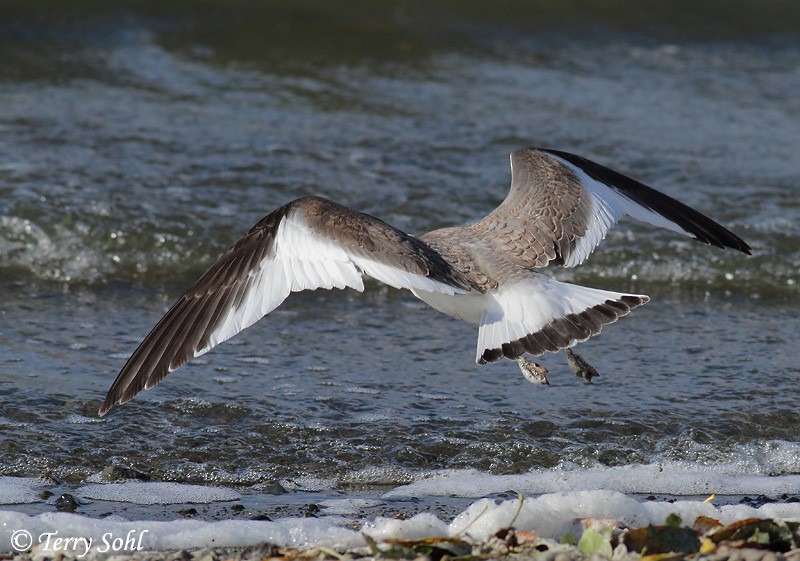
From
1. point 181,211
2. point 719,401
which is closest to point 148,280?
point 181,211

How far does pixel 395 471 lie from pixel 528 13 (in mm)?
10982

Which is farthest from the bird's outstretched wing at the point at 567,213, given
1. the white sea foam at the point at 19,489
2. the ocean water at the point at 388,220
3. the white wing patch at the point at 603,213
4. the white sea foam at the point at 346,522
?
the white sea foam at the point at 19,489

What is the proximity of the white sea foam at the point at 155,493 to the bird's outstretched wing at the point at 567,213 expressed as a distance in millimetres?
1673

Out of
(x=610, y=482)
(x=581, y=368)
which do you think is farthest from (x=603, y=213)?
(x=610, y=482)

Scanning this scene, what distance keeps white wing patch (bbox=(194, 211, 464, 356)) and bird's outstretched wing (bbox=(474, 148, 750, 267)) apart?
33.1 inches

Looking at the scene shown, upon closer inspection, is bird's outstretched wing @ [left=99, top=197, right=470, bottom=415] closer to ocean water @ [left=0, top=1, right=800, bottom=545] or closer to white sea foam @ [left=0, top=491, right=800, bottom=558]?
ocean water @ [left=0, top=1, right=800, bottom=545]

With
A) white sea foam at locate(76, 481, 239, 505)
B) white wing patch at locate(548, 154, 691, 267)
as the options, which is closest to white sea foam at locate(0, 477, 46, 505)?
white sea foam at locate(76, 481, 239, 505)

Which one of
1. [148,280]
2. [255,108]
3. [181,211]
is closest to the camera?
[148,280]

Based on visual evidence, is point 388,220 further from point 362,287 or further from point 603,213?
point 362,287

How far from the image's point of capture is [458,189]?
8.45 metres

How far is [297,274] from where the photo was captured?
4293mm

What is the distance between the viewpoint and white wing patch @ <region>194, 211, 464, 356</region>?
423 centimetres

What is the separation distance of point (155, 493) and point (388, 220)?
403cm

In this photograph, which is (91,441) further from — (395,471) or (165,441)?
(395,471)
